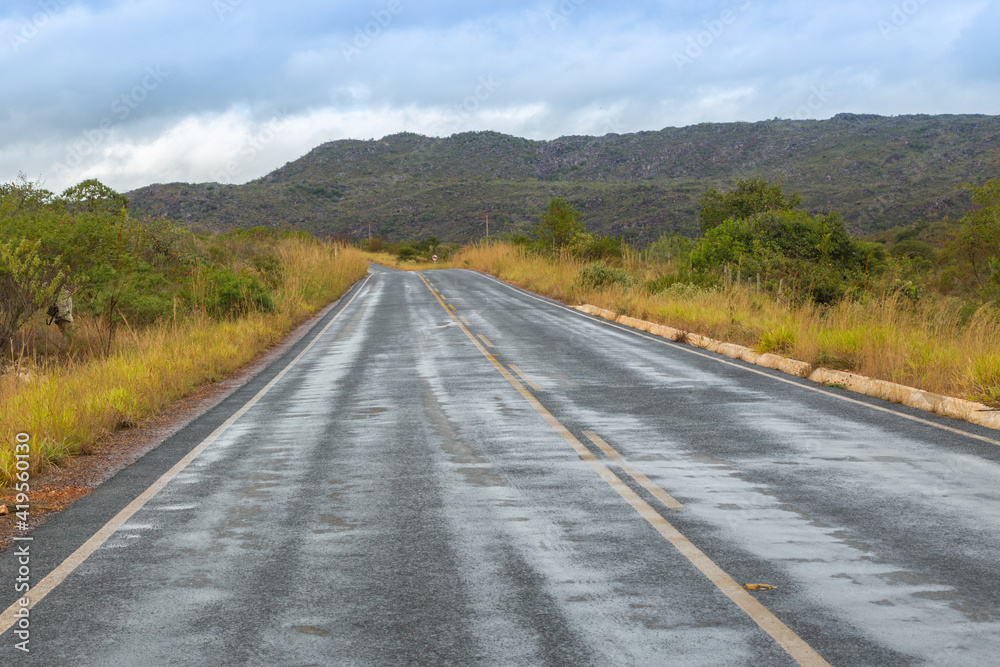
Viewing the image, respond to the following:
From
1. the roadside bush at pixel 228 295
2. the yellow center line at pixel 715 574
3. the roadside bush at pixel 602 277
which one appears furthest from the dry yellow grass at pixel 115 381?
the roadside bush at pixel 602 277

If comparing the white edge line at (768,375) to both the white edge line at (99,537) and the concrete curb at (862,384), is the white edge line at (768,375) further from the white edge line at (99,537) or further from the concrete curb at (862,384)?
the white edge line at (99,537)

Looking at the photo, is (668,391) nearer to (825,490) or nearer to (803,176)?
(825,490)

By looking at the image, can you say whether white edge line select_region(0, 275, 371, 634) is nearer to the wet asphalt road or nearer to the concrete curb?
the wet asphalt road

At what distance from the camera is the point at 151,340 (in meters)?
16.5

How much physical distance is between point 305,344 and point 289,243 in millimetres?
21362

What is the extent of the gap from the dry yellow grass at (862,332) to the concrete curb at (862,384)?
0.23 meters

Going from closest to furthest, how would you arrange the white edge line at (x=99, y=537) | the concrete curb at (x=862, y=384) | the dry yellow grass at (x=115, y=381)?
the white edge line at (x=99, y=537), the dry yellow grass at (x=115, y=381), the concrete curb at (x=862, y=384)

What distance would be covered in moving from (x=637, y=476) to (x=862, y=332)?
326 inches

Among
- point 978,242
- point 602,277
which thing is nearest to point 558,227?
point 602,277

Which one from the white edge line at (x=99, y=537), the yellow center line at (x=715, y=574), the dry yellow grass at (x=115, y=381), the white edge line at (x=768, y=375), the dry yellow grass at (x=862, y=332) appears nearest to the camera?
the yellow center line at (x=715, y=574)

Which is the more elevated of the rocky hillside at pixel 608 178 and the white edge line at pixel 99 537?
the rocky hillside at pixel 608 178

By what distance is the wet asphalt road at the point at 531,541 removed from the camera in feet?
12.9

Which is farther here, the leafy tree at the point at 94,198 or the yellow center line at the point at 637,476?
the leafy tree at the point at 94,198

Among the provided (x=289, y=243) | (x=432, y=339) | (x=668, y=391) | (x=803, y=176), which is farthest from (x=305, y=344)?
(x=803, y=176)
